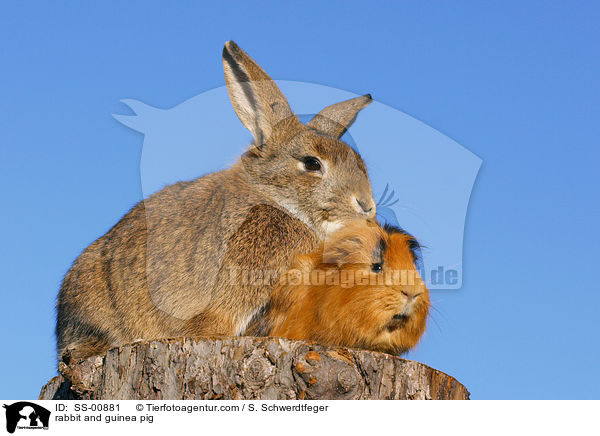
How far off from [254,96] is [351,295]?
2.27 m

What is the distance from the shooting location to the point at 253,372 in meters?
6.07

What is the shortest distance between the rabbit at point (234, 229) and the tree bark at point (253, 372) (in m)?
0.46

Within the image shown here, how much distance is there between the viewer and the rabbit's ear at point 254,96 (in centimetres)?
698

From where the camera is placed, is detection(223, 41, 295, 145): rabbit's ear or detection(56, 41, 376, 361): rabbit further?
detection(223, 41, 295, 145): rabbit's ear

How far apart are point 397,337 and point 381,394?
57 centimetres

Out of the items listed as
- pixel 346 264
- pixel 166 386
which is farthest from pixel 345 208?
pixel 166 386

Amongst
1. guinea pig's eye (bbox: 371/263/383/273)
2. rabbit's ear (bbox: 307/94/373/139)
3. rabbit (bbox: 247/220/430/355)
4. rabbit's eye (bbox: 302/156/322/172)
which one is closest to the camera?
rabbit (bbox: 247/220/430/355)

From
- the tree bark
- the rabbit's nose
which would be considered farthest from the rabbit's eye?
the tree bark

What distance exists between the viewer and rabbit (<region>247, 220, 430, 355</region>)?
6.34m

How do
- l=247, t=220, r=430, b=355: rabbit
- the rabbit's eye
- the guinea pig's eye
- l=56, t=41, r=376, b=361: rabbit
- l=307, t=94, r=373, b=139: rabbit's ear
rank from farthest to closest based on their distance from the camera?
l=307, t=94, r=373, b=139: rabbit's ear < the rabbit's eye < l=56, t=41, r=376, b=361: rabbit < the guinea pig's eye < l=247, t=220, r=430, b=355: rabbit
